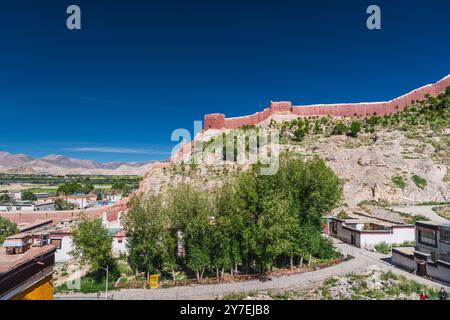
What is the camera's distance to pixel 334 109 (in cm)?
5962

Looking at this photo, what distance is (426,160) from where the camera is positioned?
36.3m

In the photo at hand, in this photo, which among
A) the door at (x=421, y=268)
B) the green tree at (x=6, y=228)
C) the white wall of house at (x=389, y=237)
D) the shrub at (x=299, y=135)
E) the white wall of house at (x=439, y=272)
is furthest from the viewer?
the shrub at (x=299, y=135)

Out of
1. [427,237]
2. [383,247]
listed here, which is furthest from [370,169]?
[427,237]

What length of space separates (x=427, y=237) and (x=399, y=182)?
1862 centimetres

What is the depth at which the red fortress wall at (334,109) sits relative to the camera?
55219 millimetres

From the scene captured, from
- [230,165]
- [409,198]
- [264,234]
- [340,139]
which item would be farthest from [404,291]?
[340,139]

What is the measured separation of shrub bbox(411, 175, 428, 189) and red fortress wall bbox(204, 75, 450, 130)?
24.5 m

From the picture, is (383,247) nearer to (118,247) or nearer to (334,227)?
(334,227)

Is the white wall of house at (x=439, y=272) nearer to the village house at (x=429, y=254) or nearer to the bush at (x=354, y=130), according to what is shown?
the village house at (x=429, y=254)

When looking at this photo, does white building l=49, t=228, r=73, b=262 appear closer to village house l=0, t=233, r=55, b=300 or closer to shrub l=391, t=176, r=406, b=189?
village house l=0, t=233, r=55, b=300

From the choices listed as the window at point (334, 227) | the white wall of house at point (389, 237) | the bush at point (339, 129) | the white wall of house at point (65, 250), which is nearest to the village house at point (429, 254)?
the white wall of house at point (389, 237)

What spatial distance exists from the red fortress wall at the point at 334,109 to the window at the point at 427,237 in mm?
43309
